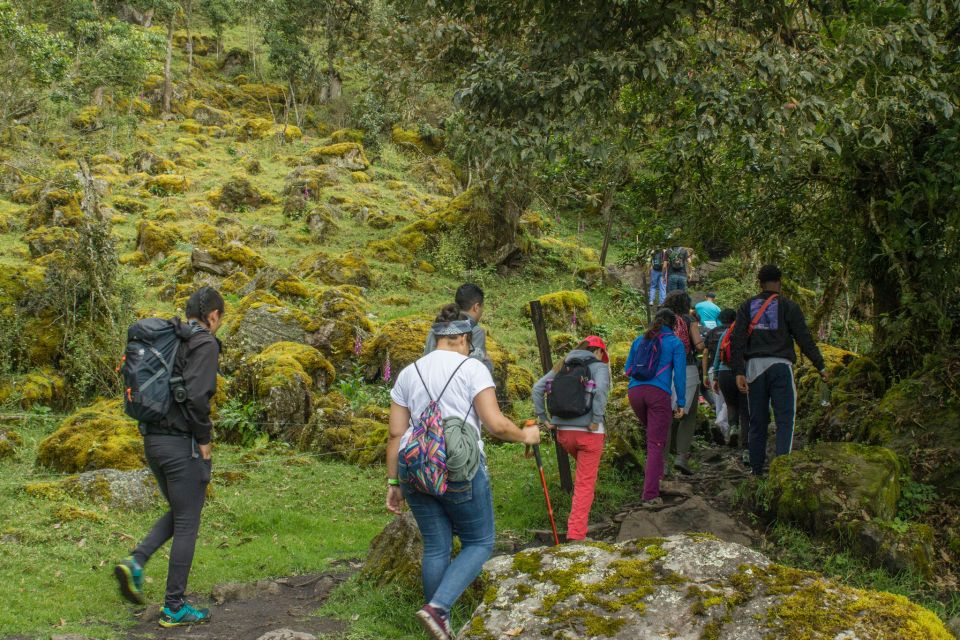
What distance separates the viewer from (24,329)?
38.3ft

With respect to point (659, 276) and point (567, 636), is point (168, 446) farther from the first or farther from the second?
point (659, 276)

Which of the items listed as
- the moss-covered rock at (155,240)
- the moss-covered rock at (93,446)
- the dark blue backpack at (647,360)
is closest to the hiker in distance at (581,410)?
the dark blue backpack at (647,360)

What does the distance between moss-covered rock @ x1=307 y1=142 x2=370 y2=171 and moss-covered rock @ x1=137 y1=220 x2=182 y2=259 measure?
33.2 ft

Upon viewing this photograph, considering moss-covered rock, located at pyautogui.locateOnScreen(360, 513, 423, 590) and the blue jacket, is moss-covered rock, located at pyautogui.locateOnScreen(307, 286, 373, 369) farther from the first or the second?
moss-covered rock, located at pyautogui.locateOnScreen(360, 513, 423, 590)

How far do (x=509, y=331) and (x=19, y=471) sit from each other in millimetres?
10407

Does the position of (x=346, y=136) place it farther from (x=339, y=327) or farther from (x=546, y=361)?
(x=546, y=361)

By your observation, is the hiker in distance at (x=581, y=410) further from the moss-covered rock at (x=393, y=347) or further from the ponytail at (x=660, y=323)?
the moss-covered rock at (x=393, y=347)

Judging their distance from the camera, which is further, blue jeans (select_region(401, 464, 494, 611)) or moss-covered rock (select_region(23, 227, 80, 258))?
moss-covered rock (select_region(23, 227, 80, 258))

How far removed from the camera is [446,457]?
3922mm

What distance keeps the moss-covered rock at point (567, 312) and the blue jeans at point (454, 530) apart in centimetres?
1298

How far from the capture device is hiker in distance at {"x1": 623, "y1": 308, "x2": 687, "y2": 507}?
7.05m

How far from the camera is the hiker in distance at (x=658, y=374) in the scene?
705 cm

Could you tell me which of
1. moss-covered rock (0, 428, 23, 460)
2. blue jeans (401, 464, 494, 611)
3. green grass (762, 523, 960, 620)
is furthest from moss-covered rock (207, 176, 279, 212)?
blue jeans (401, 464, 494, 611)

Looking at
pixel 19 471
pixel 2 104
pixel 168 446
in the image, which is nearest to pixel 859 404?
pixel 168 446
